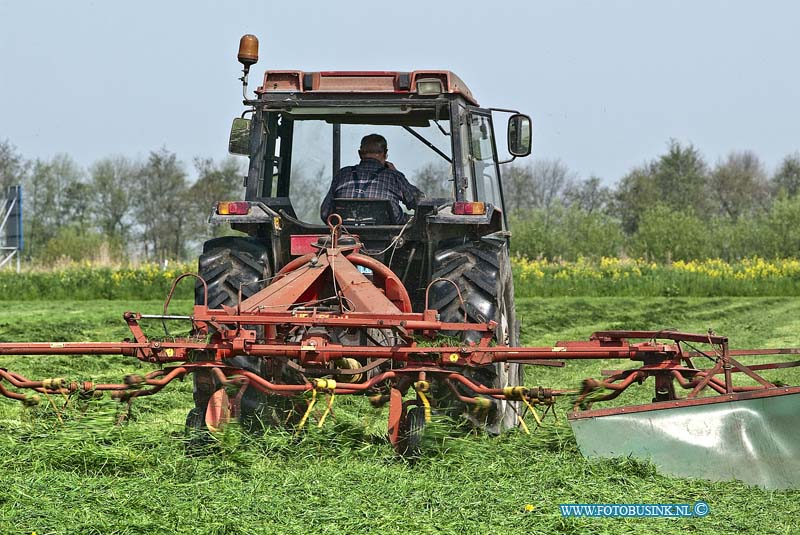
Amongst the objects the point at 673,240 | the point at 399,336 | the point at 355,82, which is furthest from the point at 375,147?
the point at 673,240

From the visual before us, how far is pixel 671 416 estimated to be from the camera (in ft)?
17.3

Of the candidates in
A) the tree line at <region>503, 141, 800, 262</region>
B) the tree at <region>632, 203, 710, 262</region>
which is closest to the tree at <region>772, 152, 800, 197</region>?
the tree line at <region>503, 141, 800, 262</region>

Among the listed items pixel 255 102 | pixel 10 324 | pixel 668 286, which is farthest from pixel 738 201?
pixel 255 102

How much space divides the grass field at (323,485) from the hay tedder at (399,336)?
0.56 ft

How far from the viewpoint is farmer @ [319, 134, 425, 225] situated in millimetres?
7082

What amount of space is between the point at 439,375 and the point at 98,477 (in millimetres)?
1575

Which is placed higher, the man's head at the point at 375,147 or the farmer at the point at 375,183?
the man's head at the point at 375,147

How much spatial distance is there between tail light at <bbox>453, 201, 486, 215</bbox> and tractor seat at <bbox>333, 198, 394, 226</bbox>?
485 millimetres

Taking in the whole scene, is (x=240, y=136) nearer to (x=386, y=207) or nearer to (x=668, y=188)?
(x=386, y=207)

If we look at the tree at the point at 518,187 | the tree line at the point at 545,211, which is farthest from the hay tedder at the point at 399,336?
the tree at the point at 518,187

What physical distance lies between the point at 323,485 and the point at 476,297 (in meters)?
1.94

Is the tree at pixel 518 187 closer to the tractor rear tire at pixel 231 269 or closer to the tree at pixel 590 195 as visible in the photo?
the tree at pixel 590 195

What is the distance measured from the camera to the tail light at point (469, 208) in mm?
6668

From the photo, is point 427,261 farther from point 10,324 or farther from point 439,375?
point 10,324
